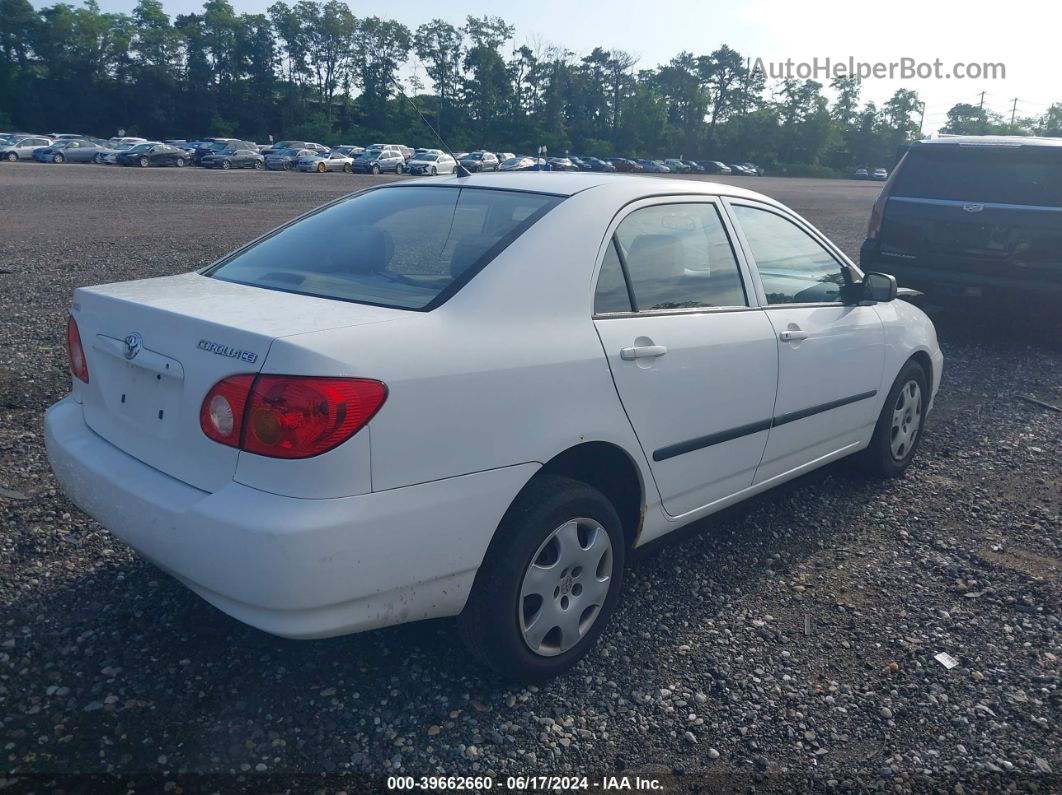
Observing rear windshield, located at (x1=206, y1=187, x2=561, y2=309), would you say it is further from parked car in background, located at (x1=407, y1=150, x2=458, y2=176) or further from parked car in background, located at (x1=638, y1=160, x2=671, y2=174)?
parked car in background, located at (x1=638, y1=160, x2=671, y2=174)

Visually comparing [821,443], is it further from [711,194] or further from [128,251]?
[128,251]

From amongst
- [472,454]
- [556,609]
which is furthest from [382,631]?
[472,454]

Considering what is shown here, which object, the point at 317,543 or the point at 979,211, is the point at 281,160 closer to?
the point at 979,211

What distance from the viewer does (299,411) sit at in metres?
2.48

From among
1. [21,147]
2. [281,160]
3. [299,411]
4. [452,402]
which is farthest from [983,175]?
[21,147]

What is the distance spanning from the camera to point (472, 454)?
8.96 ft

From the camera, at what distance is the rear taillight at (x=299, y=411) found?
2479mm

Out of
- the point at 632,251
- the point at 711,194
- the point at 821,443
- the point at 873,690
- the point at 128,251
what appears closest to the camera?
the point at 873,690

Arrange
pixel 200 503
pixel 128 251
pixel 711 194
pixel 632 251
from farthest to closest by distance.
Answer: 1. pixel 128 251
2. pixel 711 194
3. pixel 632 251
4. pixel 200 503

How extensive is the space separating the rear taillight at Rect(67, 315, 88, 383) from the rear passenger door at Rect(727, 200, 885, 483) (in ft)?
8.69

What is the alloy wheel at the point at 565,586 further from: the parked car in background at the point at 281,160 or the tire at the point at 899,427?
the parked car in background at the point at 281,160

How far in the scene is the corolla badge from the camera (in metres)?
2.89

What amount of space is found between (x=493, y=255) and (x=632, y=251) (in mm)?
648

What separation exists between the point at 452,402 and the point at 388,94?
77.0 m
